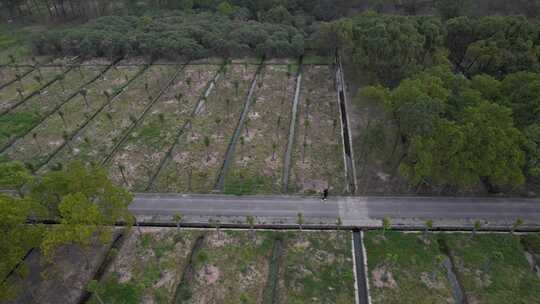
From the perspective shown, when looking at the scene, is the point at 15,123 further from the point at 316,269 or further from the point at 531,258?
the point at 531,258

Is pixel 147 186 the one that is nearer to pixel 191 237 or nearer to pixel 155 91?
pixel 191 237

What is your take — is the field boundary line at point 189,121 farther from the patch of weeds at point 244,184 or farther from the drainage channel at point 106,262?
the patch of weeds at point 244,184

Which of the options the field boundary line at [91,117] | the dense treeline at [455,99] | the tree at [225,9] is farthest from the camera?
the tree at [225,9]

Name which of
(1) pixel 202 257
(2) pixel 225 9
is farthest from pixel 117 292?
(2) pixel 225 9

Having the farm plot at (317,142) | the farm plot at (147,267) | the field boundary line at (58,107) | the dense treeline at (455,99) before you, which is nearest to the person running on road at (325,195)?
the farm plot at (317,142)

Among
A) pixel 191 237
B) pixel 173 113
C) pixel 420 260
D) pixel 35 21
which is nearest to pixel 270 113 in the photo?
pixel 173 113

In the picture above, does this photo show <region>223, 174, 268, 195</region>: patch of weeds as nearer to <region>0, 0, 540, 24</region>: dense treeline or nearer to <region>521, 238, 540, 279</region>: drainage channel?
<region>521, 238, 540, 279</region>: drainage channel
